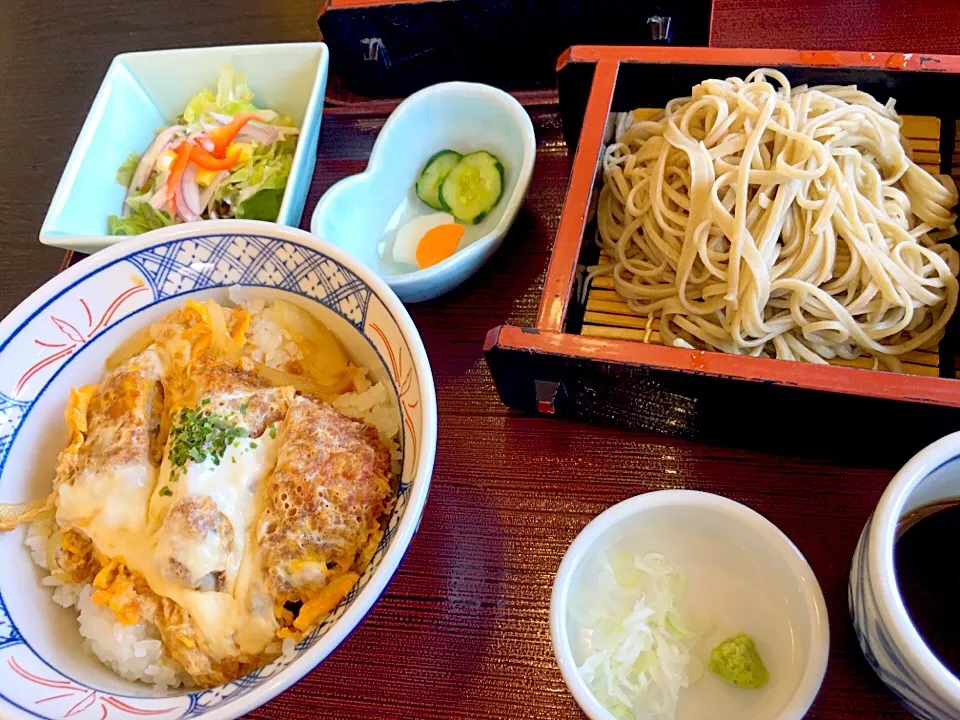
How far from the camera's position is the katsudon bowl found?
3.25 ft

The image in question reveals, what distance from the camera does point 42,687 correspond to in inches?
39.7

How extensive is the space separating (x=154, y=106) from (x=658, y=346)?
1.42m

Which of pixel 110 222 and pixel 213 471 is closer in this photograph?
pixel 213 471

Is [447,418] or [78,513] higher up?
[78,513]

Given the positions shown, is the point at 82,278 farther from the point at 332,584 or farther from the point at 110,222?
the point at 332,584

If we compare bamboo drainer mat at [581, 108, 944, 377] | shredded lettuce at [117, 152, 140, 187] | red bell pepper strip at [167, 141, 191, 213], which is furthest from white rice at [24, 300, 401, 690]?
shredded lettuce at [117, 152, 140, 187]

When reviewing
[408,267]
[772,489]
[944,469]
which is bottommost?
[772,489]

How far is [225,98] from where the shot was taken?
1.77 metres

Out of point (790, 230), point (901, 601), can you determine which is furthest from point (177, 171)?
point (901, 601)

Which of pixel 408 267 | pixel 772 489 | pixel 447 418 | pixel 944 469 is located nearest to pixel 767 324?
pixel 772 489

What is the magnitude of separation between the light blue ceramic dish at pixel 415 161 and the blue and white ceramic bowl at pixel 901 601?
86 centimetres

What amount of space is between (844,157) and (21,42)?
2297mm

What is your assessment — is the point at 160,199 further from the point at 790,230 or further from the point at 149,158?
the point at 790,230

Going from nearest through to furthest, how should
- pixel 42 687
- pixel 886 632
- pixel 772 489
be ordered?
pixel 886 632, pixel 42 687, pixel 772 489
